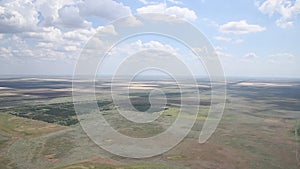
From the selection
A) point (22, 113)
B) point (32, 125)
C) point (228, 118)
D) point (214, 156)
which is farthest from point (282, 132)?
point (22, 113)

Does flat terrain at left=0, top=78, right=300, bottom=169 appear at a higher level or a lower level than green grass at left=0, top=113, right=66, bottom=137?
lower

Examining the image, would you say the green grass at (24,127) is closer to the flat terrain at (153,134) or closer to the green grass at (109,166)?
the flat terrain at (153,134)

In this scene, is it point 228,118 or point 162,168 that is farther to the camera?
point 228,118

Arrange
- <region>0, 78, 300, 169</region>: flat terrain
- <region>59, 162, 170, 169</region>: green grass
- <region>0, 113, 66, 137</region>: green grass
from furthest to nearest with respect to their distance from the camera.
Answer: <region>0, 113, 66, 137</region>: green grass
<region>0, 78, 300, 169</region>: flat terrain
<region>59, 162, 170, 169</region>: green grass

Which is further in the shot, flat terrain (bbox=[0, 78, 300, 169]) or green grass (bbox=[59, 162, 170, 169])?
flat terrain (bbox=[0, 78, 300, 169])

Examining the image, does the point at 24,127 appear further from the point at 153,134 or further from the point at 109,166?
the point at 109,166

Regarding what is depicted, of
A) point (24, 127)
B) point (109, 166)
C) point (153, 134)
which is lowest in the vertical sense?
point (109, 166)

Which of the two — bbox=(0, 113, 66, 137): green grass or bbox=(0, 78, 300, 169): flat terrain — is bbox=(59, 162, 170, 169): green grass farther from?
bbox=(0, 113, 66, 137): green grass

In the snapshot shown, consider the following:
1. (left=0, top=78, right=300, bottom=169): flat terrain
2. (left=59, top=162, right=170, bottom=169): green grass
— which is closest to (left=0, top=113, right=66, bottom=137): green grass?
(left=0, top=78, right=300, bottom=169): flat terrain

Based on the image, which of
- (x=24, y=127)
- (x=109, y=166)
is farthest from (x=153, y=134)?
(x=24, y=127)

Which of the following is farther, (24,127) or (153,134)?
(24,127)

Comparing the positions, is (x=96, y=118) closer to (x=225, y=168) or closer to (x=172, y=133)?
(x=172, y=133)
